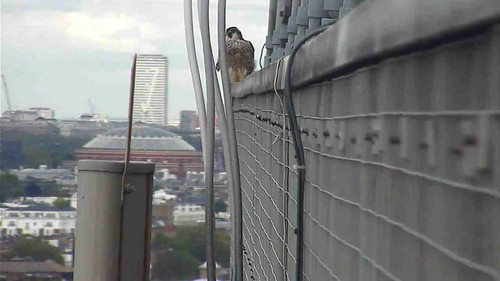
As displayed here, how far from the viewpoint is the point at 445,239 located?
6.31ft

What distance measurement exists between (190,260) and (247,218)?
7.87ft

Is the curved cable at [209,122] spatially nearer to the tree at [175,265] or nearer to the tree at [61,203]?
the tree at [175,265]

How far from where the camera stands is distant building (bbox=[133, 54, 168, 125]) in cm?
553

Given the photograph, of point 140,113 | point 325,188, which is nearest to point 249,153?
point 140,113

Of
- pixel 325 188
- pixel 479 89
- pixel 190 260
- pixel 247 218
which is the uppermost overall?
pixel 479 89

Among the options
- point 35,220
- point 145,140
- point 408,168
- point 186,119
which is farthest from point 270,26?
point 408,168

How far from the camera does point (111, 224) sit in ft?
19.3

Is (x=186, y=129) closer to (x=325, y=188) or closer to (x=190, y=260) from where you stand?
(x=190, y=260)

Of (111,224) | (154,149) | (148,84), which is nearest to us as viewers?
(148,84)

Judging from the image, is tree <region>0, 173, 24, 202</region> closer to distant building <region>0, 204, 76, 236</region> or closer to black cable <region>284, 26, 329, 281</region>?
distant building <region>0, 204, 76, 236</region>

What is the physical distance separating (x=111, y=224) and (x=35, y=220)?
5969 millimetres

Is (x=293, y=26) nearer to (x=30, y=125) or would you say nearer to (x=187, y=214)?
(x=187, y=214)

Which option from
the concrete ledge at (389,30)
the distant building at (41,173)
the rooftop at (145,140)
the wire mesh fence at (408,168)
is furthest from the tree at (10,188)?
the concrete ledge at (389,30)

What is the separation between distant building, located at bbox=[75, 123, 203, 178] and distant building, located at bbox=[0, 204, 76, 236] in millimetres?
1945
